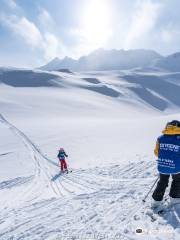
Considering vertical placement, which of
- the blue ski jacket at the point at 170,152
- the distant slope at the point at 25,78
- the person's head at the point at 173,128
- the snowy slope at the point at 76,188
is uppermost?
the distant slope at the point at 25,78

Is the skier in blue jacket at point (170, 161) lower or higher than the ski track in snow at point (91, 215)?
higher

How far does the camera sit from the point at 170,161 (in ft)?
25.0

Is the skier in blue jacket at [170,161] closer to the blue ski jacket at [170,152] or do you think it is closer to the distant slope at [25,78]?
the blue ski jacket at [170,152]

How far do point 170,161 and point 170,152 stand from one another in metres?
0.24

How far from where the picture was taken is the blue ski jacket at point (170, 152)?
7527 millimetres

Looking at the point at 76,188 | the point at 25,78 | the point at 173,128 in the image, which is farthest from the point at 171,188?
the point at 25,78

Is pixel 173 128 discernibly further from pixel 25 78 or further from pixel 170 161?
pixel 25 78

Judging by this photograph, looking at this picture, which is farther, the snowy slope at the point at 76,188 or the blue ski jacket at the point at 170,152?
the blue ski jacket at the point at 170,152

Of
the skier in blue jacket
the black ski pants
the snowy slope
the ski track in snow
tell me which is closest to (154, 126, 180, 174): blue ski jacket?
the skier in blue jacket

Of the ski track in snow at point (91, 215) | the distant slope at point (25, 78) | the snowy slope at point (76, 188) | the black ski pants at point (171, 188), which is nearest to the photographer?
the ski track in snow at point (91, 215)

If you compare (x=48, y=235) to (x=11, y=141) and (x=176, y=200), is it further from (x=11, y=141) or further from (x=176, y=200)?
(x=11, y=141)

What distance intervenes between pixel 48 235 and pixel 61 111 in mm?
65210

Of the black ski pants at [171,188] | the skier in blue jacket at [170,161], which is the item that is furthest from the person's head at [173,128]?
the black ski pants at [171,188]

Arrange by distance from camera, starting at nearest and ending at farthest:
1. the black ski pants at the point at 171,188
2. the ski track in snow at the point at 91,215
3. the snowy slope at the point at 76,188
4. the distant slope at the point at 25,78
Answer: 1. the ski track in snow at the point at 91,215
2. the snowy slope at the point at 76,188
3. the black ski pants at the point at 171,188
4. the distant slope at the point at 25,78
